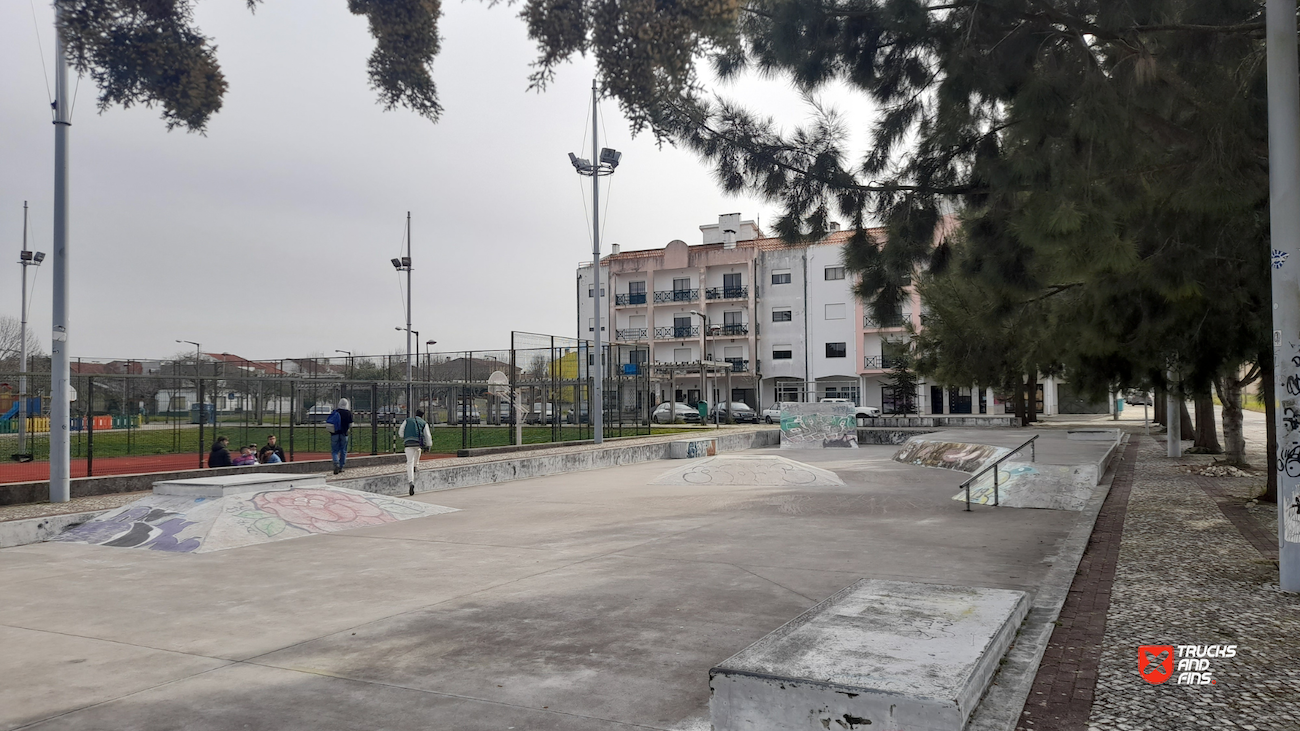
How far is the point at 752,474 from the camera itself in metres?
18.8

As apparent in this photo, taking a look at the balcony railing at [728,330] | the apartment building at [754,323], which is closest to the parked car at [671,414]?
the apartment building at [754,323]

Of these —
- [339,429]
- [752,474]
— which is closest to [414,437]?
[339,429]

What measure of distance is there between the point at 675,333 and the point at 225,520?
52.1m

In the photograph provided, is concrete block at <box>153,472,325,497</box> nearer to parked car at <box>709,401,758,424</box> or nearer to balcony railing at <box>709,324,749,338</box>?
parked car at <box>709,401,758,424</box>

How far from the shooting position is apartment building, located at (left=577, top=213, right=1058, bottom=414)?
57219mm

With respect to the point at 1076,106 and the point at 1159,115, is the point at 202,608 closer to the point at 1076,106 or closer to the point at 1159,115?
the point at 1076,106

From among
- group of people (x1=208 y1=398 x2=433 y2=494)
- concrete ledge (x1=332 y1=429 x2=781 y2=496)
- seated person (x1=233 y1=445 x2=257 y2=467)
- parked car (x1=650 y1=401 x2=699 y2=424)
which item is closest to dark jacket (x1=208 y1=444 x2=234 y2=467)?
group of people (x1=208 y1=398 x2=433 y2=494)

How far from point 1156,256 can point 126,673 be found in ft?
34.2

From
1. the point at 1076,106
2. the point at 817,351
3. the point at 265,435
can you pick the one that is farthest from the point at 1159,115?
the point at 817,351

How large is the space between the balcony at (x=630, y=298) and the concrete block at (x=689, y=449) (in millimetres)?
36299

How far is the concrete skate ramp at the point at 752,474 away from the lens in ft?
60.0

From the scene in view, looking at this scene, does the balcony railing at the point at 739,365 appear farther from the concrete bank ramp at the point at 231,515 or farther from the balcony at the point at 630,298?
the concrete bank ramp at the point at 231,515

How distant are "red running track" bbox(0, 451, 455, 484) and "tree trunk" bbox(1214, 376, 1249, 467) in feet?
63.2

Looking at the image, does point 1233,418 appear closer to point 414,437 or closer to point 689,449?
point 689,449
